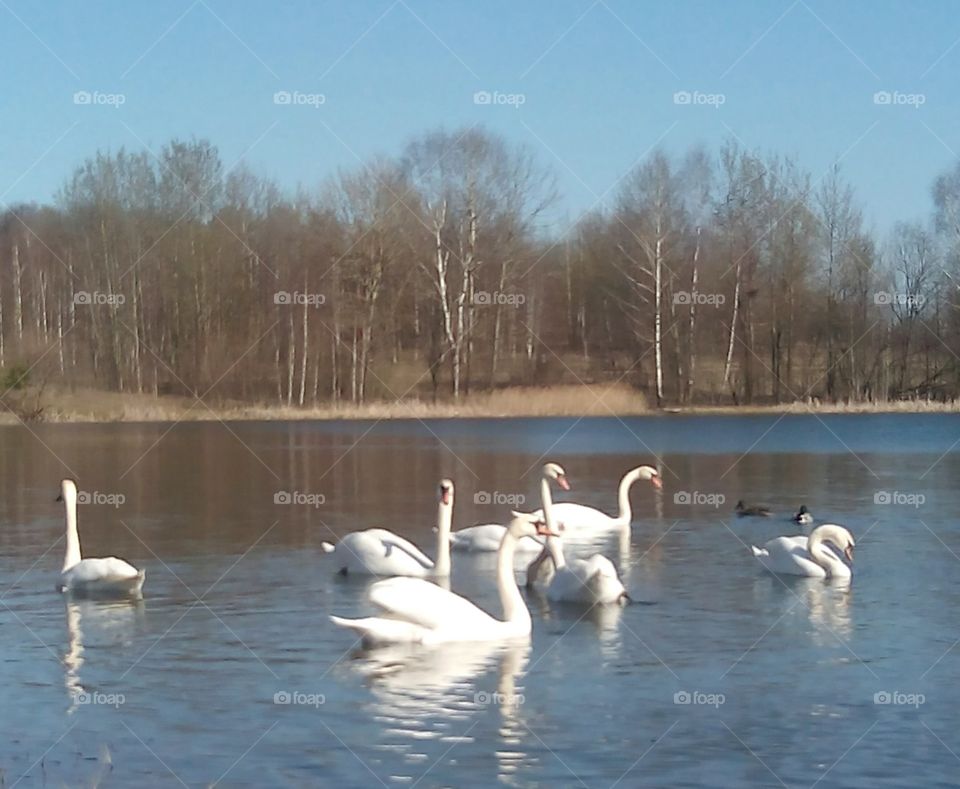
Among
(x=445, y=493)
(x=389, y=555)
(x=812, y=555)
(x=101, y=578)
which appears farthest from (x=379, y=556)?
(x=812, y=555)

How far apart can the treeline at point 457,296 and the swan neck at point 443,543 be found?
33916 mm

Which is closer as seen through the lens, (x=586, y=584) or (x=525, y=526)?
(x=525, y=526)

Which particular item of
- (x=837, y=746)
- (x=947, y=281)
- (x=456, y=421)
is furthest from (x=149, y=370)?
(x=837, y=746)

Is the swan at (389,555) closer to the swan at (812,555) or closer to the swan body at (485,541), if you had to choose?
the swan body at (485,541)

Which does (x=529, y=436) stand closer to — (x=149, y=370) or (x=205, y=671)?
(x=149, y=370)

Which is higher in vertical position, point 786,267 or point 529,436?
point 786,267

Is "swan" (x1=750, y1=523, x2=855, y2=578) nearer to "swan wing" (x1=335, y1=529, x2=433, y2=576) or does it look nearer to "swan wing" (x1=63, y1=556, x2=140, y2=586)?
"swan wing" (x1=335, y1=529, x2=433, y2=576)

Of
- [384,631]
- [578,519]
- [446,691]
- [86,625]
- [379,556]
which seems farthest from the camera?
[578,519]

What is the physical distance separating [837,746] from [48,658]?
5.89m

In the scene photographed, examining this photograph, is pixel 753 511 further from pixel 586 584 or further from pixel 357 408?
pixel 357 408

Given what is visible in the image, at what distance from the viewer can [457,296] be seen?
56.4 m

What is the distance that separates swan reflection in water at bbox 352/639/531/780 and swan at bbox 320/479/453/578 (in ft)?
12.3

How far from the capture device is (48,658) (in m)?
12.2

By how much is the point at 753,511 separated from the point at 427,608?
33.3ft
